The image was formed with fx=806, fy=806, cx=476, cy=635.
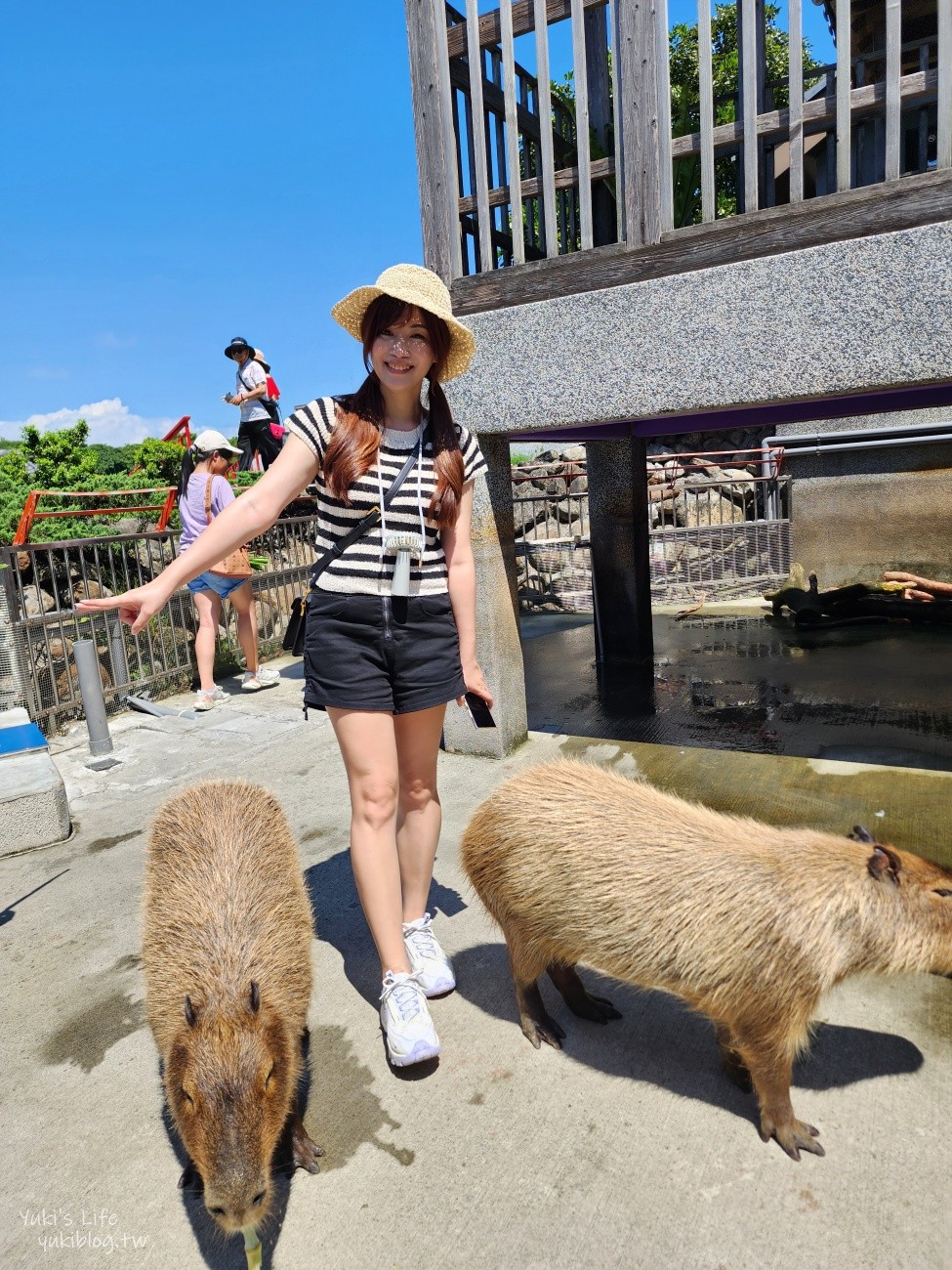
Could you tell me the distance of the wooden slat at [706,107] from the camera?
3.60 meters

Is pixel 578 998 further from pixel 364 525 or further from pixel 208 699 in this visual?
pixel 208 699

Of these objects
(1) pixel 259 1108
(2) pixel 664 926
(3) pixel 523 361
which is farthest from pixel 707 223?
(1) pixel 259 1108

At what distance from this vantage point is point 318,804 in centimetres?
442

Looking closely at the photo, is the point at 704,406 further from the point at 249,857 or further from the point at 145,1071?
the point at 145,1071

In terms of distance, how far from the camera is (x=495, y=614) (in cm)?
480

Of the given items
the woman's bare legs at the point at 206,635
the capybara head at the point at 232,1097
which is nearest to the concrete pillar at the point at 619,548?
the woman's bare legs at the point at 206,635

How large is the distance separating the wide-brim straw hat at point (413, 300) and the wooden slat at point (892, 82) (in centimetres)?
216

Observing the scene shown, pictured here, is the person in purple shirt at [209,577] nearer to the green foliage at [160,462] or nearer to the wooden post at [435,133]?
the wooden post at [435,133]

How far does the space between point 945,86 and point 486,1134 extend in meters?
4.13

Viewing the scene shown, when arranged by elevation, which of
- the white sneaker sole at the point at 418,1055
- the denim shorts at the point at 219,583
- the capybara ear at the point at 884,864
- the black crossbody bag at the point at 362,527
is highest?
the black crossbody bag at the point at 362,527

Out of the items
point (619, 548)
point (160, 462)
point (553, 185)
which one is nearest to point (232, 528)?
point (553, 185)

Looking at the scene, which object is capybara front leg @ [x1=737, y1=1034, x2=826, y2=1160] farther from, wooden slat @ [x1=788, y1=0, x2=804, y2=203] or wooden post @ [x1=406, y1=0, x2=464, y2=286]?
wooden post @ [x1=406, y1=0, x2=464, y2=286]

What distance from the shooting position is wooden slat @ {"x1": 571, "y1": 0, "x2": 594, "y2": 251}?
4.00 m

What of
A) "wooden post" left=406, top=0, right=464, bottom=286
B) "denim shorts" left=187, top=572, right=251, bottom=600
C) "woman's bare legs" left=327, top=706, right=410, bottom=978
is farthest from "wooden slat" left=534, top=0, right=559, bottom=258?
"denim shorts" left=187, top=572, right=251, bottom=600
